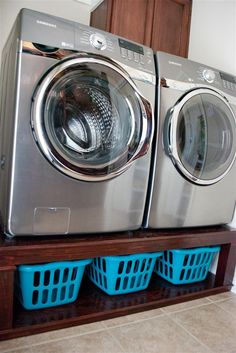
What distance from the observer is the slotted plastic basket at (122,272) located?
4.58ft

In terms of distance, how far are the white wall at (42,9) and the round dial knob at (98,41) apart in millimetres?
932

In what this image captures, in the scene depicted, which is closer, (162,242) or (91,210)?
(91,210)

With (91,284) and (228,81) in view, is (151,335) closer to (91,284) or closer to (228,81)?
(91,284)

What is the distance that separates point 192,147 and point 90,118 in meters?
0.60

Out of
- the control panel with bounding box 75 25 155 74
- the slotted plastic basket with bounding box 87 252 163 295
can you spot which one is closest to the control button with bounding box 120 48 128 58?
the control panel with bounding box 75 25 155 74

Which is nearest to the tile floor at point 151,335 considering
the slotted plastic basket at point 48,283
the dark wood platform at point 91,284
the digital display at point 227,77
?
the dark wood platform at point 91,284

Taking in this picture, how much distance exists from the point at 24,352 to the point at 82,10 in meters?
2.21

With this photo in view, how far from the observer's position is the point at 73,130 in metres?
1.25

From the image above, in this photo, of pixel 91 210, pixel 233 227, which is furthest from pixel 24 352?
pixel 233 227

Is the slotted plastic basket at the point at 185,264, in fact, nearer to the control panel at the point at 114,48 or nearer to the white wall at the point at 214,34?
the white wall at the point at 214,34

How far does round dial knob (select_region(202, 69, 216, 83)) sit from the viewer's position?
155cm

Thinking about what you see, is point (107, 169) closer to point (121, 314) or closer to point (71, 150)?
point (71, 150)

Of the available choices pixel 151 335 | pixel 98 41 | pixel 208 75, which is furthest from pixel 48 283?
pixel 208 75

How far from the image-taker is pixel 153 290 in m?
1.58
